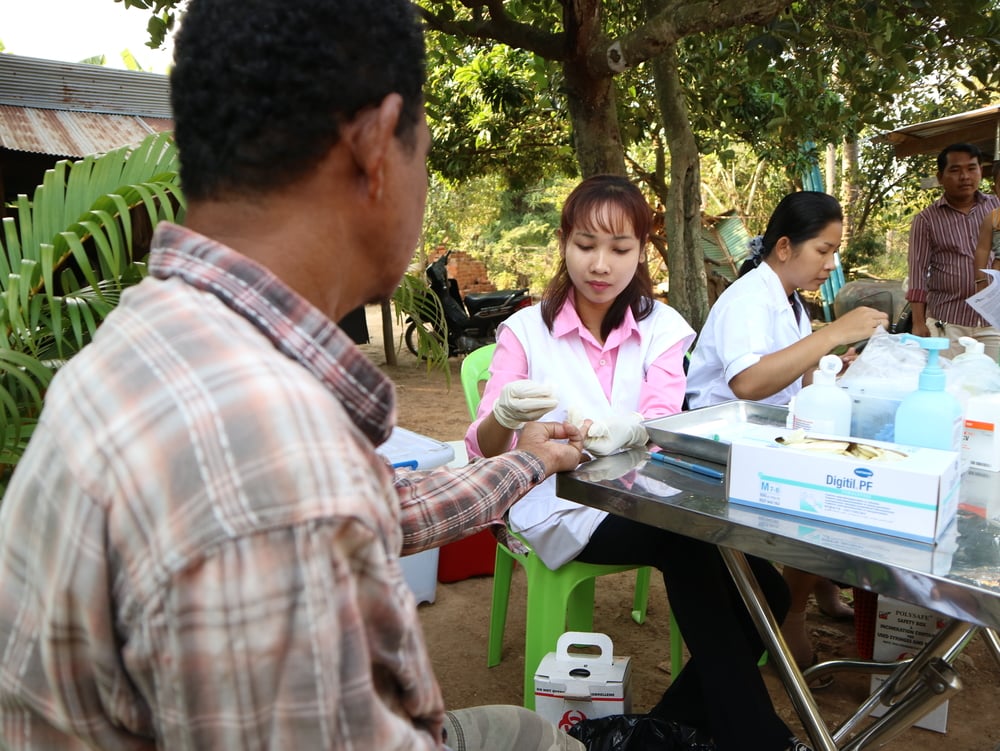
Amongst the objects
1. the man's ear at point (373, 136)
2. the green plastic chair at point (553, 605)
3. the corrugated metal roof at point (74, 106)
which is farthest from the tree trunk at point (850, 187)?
the man's ear at point (373, 136)

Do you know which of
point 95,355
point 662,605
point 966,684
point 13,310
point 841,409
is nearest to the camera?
point 95,355

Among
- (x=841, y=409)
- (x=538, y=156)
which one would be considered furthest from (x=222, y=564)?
(x=538, y=156)

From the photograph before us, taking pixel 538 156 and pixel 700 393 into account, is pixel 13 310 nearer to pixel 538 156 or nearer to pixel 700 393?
pixel 700 393

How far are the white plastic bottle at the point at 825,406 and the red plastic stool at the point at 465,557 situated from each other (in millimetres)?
2082

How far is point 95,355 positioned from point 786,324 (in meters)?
2.23

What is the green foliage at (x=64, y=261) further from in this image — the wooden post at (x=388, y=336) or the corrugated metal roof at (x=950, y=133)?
the wooden post at (x=388, y=336)

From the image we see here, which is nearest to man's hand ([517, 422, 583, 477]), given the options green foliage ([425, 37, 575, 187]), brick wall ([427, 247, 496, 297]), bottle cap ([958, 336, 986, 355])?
bottle cap ([958, 336, 986, 355])

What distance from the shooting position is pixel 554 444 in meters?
1.75

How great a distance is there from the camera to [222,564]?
1.91 feet

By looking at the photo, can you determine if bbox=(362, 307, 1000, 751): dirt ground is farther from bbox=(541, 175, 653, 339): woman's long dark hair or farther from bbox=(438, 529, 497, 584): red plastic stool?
bbox=(541, 175, 653, 339): woman's long dark hair

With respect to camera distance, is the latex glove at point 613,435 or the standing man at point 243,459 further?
the latex glove at point 613,435

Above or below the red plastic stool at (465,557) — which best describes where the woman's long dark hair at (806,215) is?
above

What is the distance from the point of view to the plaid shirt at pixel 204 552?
23.2 inches

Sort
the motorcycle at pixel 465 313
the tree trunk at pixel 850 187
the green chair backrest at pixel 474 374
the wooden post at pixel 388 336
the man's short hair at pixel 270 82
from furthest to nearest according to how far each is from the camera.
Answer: the tree trunk at pixel 850 187
the motorcycle at pixel 465 313
the wooden post at pixel 388 336
the green chair backrest at pixel 474 374
the man's short hair at pixel 270 82
